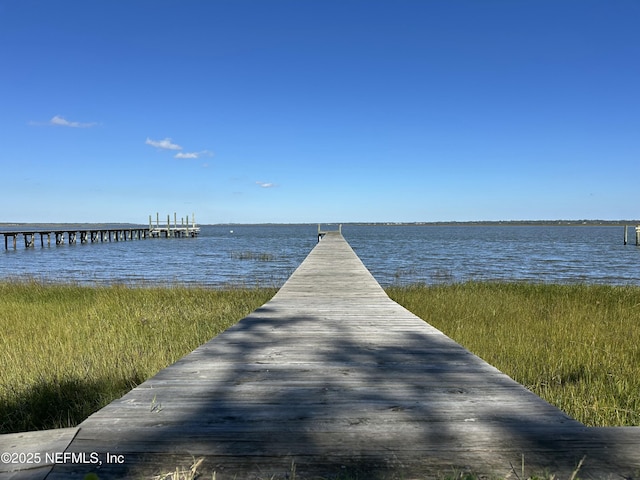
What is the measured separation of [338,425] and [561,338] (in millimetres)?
4950

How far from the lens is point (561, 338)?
5.48 m

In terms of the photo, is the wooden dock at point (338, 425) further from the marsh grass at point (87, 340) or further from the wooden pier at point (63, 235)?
the wooden pier at point (63, 235)

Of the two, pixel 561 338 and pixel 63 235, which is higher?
pixel 63 235

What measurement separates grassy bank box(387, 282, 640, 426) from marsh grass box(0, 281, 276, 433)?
12.9 feet

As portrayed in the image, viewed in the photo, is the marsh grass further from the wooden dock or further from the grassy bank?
the grassy bank

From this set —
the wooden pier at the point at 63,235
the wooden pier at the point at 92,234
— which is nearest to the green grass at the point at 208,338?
the wooden pier at the point at 63,235

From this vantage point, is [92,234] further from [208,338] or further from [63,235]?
[208,338]

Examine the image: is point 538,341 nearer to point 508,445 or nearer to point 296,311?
point 296,311

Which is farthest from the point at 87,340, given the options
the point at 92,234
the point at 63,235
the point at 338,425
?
the point at 63,235

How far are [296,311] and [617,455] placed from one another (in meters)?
3.86

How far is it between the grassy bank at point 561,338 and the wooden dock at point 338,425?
4.30ft

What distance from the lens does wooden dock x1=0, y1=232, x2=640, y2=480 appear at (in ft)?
5.09

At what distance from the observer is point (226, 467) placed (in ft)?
5.03

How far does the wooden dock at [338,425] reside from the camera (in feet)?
5.09
